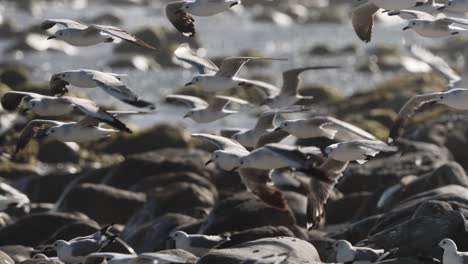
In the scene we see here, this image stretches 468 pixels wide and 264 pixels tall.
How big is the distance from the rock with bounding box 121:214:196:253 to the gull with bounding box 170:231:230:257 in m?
1.86

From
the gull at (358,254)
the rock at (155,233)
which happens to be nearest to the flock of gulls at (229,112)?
the gull at (358,254)

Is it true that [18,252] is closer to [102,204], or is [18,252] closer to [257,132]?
[102,204]

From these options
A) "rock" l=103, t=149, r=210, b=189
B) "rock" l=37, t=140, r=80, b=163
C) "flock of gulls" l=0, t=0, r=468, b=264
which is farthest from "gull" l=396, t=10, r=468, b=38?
"rock" l=37, t=140, r=80, b=163

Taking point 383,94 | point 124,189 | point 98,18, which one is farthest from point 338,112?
point 98,18

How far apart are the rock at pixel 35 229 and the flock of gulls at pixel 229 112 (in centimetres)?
116

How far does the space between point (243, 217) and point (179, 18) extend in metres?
3.00

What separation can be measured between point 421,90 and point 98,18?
22631mm

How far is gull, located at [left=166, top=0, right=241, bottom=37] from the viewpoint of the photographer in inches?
631

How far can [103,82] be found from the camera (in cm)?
1491

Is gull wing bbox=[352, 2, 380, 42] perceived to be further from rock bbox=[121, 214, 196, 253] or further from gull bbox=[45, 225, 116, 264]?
gull bbox=[45, 225, 116, 264]

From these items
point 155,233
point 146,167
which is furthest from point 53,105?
point 146,167

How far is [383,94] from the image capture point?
35.1m

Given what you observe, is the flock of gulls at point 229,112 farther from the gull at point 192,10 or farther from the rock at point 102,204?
the rock at point 102,204

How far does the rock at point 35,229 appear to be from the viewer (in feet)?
61.1
